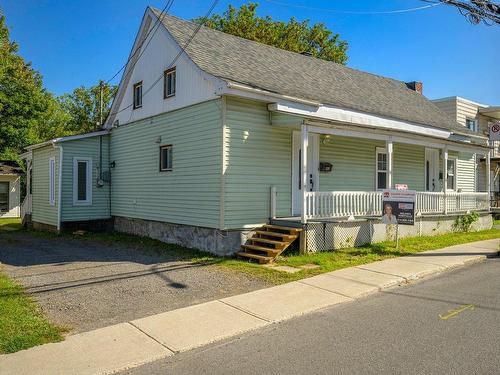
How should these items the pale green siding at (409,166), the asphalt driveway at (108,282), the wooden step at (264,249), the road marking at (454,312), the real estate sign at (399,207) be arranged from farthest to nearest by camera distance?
the pale green siding at (409,166) → the real estate sign at (399,207) → the wooden step at (264,249) → the asphalt driveway at (108,282) → the road marking at (454,312)

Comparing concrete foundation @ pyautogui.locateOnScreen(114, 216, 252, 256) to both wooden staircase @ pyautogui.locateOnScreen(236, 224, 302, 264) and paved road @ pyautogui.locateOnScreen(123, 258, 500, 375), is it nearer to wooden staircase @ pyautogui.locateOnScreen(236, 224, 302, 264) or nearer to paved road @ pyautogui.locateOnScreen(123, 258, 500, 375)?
wooden staircase @ pyautogui.locateOnScreen(236, 224, 302, 264)

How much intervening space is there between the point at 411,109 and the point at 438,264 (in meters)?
9.64

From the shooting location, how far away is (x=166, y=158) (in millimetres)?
13328

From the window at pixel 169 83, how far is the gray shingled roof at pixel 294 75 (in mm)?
1088

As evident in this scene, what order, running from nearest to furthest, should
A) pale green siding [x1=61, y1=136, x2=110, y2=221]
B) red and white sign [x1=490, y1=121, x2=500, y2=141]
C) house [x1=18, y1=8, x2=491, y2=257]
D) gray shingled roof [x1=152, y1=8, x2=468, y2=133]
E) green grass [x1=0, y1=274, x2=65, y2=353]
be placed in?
green grass [x1=0, y1=274, x2=65, y2=353]
house [x1=18, y1=8, x2=491, y2=257]
gray shingled roof [x1=152, y1=8, x2=468, y2=133]
red and white sign [x1=490, y1=121, x2=500, y2=141]
pale green siding [x1=61, y1=136, x2=110, y2=221]

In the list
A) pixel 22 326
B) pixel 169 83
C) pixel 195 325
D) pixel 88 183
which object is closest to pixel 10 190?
pixel 88 183

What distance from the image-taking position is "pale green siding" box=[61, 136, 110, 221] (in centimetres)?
1535

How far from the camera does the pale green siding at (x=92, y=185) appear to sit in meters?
15.4

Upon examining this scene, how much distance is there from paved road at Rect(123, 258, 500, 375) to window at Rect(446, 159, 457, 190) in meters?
13.0

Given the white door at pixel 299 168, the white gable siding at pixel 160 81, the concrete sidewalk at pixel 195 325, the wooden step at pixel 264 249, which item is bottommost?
the concrete sidewalk at pixel 195 325

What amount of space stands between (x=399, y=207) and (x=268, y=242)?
3.81 meters

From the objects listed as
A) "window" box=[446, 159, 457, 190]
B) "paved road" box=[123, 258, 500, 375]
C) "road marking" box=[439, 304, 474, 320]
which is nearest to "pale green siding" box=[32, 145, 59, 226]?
"paved road" box=[123, 258, 500, 375]

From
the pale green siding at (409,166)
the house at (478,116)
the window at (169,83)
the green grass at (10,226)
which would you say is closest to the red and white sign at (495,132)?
the pale green siding at (409,166)

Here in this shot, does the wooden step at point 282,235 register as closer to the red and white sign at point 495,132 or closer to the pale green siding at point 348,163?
the pale green siding at point 348,163
